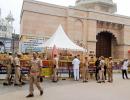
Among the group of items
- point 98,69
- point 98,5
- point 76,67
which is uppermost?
point 98,5

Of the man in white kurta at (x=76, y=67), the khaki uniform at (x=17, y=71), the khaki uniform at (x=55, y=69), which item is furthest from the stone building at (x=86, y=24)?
the khaki uniform at (x=17, y=71)

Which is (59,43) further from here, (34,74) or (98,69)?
(34,74)

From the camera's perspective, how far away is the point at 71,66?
21328 mm

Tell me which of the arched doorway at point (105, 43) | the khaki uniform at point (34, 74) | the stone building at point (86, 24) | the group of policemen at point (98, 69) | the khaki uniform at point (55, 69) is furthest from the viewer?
the arched doorway at point (105, 43)

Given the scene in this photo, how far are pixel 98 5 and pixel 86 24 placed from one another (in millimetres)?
7743

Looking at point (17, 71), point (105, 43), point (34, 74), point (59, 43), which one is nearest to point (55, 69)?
point (17, 71)

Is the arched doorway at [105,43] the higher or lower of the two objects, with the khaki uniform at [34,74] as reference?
higher

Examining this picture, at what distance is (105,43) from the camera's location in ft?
124

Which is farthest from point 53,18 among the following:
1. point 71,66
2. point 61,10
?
point 71,66

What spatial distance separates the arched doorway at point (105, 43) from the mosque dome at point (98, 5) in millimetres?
4300

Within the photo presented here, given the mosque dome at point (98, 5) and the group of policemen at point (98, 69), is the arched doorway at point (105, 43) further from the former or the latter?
the group of policemen at point (98, 69)

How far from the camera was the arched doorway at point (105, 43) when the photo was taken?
37084 mm

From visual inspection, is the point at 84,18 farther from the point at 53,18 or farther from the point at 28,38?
the point at 28,38

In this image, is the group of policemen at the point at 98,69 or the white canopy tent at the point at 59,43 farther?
the white canopy tent at the point at 59,43
